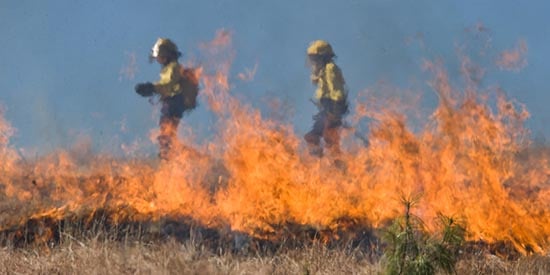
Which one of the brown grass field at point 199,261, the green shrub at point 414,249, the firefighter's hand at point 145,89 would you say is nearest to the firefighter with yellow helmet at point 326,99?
the firefighter's hand at point 145,89

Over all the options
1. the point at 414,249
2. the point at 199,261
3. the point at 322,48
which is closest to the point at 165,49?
the point at 322,48

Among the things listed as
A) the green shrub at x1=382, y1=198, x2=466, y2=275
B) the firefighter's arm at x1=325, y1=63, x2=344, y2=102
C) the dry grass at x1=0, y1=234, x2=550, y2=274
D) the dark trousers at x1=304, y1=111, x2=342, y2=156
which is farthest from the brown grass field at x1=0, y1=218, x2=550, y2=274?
the firefighter's arm at x1=325, y1=63, x2=344, y2=102

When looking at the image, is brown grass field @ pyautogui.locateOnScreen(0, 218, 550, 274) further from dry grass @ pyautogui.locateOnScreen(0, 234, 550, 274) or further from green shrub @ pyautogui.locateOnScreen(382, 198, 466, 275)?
green shrub @ pyautogui.locateOnScreen(382, 198, 466, 275)

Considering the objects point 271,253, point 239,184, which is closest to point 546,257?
point 271,253

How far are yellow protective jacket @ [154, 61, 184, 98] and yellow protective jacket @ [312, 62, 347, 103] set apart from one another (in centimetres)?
278

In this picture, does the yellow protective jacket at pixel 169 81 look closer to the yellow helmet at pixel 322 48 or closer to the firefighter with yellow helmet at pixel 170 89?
the firefighter with yellow helmet at pixel 170 89

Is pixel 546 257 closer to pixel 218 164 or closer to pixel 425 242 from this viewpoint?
pixel 425 242

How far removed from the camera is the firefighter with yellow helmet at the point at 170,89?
1211cm

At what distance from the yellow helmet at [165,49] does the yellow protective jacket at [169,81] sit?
239mm

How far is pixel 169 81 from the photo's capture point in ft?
39.7

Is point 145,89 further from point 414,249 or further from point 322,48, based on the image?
point 414,249

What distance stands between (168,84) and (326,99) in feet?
10.2

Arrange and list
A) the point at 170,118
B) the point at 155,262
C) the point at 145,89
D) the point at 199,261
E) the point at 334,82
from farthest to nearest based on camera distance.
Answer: the point at 334,82, the point at 170,118, the point at 145,89, the point at 199,261, the point at 155,262

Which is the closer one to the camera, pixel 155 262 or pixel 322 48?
pixel 155 262
